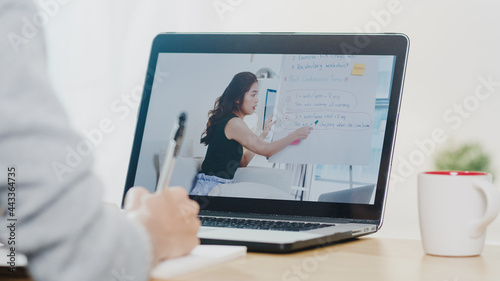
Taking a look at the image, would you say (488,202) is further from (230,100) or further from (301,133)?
(230,100)

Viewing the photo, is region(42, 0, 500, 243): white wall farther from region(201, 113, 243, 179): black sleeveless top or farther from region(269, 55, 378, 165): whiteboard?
region(201, 113, 243, 179): black sleeveless top

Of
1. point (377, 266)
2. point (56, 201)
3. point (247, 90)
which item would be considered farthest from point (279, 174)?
point (56, 201)

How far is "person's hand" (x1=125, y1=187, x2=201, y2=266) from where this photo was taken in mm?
473

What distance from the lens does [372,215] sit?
0.81 meters

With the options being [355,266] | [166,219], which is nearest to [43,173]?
[166,219]

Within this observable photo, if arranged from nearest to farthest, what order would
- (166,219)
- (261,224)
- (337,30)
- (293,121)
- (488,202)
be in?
(166,219), (488,202), (261,224), (293,121), (337,30)

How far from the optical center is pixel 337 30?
1.10 m

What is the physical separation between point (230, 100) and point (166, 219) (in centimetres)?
45

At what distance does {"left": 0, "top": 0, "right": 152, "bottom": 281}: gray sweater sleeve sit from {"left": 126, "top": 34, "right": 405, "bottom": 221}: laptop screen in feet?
1.62

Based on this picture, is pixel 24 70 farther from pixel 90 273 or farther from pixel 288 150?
pixel 288 150

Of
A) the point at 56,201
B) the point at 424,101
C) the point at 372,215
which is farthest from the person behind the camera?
the point at 424,101

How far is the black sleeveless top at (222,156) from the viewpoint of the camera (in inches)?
34.8

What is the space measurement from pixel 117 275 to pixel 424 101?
80cm

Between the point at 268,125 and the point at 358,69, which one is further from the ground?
the point at 358,69
